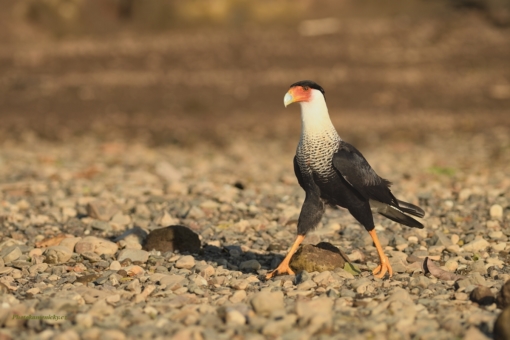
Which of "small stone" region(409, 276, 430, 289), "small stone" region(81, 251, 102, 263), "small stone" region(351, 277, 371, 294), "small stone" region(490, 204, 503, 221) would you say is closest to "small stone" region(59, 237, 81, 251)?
"small stone" region(81, 251, 102, 263)

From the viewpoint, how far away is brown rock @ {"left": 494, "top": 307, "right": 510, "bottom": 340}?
421cm

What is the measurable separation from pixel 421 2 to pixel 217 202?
21.7 meters

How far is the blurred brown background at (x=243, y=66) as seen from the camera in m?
18.5

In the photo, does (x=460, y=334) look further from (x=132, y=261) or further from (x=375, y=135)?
(x=375, y=135)

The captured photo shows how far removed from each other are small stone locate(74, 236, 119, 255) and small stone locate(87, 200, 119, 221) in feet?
4.53

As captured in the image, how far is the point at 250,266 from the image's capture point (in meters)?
6.36

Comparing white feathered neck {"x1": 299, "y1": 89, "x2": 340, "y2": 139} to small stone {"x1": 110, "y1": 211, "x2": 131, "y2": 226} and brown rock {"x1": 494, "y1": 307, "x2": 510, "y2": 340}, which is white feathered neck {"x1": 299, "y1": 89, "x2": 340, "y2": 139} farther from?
small stone {"x1": 110, "y1": 211, "x2": 131, "y2": 226}

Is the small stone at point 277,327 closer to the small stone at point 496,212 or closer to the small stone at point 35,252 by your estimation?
the small stone at point 35,252

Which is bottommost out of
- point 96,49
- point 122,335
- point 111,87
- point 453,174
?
point 122,335

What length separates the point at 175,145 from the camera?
1609 cm

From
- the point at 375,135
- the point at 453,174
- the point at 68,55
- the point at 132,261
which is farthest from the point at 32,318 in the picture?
the point at 68,55

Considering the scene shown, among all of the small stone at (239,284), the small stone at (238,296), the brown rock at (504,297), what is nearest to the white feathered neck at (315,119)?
the small stone at (239,284)

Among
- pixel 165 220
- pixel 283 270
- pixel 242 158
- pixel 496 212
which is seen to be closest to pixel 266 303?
pixel 283 270

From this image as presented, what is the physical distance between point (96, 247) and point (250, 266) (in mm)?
1485
